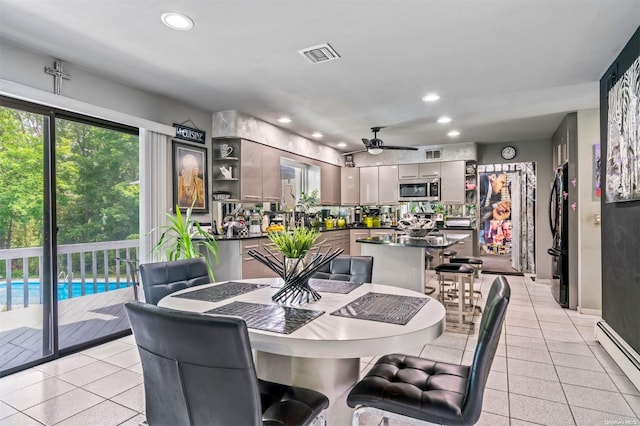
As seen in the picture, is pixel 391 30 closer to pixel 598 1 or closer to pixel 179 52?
pixel 598 1

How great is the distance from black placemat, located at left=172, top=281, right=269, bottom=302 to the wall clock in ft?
20.0

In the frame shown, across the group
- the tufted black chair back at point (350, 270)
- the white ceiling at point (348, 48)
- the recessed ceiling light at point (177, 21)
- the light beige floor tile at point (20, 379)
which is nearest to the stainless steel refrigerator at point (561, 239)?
the white ceiling at point (348, 48)

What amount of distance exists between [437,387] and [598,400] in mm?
1653

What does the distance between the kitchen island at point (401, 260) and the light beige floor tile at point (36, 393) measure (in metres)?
3.04

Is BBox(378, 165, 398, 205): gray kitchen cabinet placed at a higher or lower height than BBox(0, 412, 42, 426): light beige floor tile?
higher

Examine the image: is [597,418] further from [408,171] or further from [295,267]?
[408,171]

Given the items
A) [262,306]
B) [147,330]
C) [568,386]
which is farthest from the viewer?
[568,386]

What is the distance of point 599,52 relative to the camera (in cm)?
297

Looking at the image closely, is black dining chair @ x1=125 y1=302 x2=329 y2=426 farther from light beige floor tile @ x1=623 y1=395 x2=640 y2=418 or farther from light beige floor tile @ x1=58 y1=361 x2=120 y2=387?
light beige floor tile @ x1=623 y1=395 x2=640 y2=418

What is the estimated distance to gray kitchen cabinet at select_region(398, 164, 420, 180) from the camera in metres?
7.23

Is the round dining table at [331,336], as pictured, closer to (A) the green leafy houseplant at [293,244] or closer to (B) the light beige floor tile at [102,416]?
(A) the green leafy houseplant at [293,244]

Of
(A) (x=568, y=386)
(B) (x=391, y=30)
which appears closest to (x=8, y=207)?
(B) (x=391, y=30)

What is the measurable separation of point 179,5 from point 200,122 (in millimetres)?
2433

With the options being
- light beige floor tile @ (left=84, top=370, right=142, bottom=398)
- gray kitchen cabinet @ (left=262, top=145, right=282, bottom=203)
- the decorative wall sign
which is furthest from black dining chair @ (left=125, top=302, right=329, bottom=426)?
gray kitchen cabinet @ (left=262, top=145, right=282, bottom=203)
